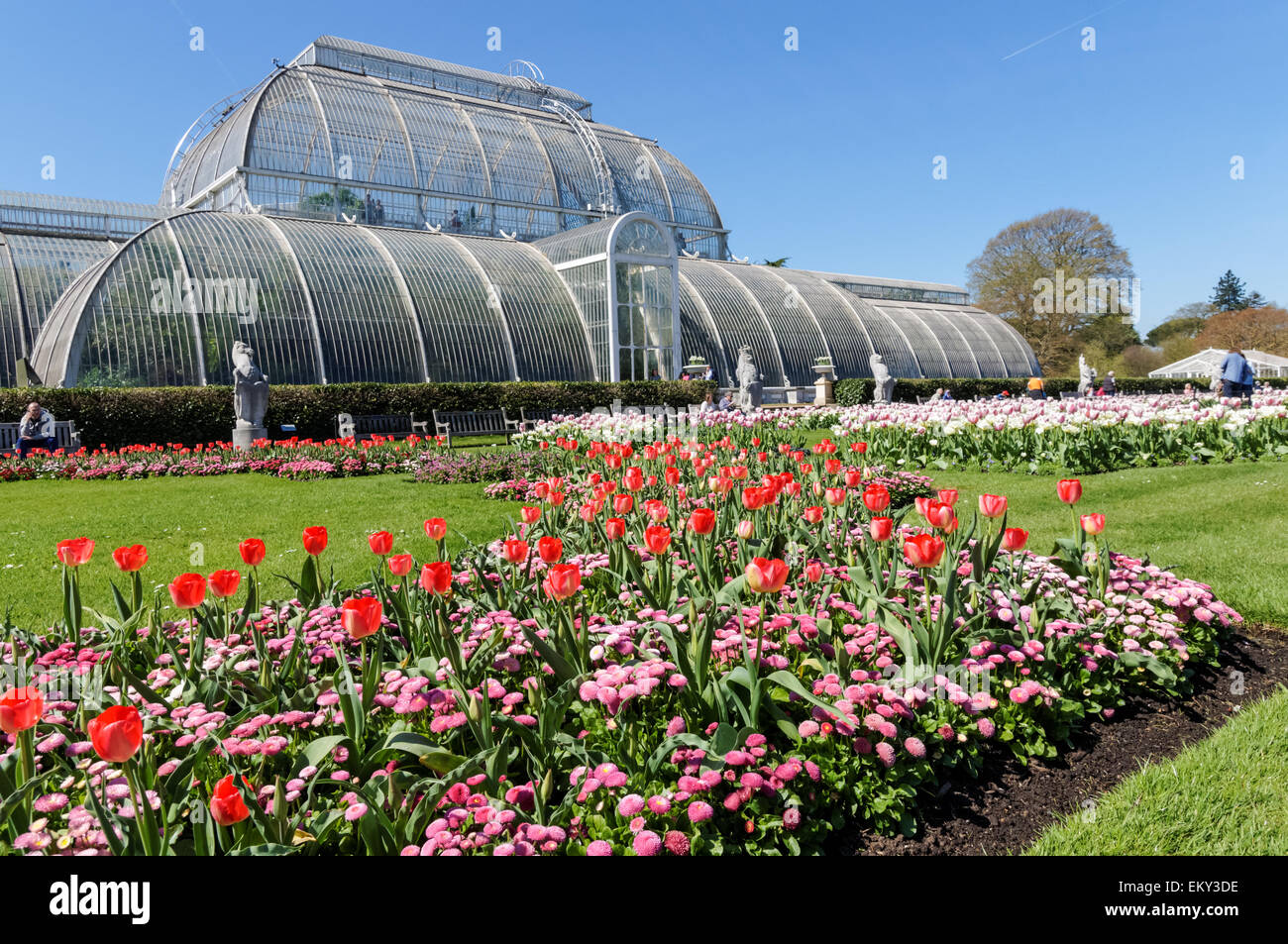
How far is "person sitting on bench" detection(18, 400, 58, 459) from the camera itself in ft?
45.3

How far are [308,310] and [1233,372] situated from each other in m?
22.0

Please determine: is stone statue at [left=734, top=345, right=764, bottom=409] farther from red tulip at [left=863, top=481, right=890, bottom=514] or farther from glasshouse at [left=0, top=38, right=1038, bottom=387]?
red tulip at [left=863, top=481, right=890, bottom=514]

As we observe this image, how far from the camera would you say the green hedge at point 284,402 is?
1584 centimetres

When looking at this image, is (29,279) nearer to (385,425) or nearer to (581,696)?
(385,425)

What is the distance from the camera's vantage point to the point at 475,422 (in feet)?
66.3

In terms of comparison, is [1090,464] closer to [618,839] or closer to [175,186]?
[618,839]

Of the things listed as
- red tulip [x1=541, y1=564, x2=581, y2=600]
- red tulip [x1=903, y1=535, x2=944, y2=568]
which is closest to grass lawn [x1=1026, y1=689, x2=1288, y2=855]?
red tulip [x1=903, y1=535, x2=944, y2=568]

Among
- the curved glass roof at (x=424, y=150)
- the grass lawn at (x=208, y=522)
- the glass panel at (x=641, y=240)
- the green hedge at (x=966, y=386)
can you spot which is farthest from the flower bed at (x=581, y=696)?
the curved glass roof at (x=424, y=150)

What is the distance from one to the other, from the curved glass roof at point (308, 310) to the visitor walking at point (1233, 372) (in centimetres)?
1774

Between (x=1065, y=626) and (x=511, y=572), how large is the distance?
252cm

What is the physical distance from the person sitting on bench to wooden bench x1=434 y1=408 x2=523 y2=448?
24.9 ft

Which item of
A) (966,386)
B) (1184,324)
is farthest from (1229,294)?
(966,386)
